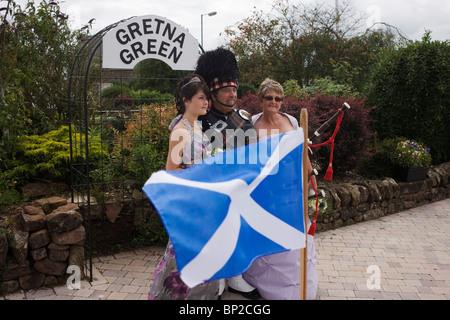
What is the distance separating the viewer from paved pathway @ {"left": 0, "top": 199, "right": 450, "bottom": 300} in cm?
381

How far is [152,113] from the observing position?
18.3 ft

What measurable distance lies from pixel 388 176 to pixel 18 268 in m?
5.90

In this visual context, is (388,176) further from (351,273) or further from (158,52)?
(158,52)

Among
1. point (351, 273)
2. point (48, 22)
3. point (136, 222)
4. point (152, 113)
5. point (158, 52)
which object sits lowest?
point (351, 273)

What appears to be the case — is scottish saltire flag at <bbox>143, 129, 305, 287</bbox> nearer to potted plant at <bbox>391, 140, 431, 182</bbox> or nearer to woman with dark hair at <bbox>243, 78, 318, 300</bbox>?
woman with dark hair at <bbox>243, 78, 318, 300</bbox>

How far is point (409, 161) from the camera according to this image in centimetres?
696

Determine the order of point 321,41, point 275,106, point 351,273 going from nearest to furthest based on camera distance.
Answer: point 275,106, point 351,273, point 321,41

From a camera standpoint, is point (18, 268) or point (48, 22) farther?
point (48, 22)

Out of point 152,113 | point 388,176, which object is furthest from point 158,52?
point 388,176

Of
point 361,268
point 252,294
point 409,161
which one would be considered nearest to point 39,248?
point 252,294

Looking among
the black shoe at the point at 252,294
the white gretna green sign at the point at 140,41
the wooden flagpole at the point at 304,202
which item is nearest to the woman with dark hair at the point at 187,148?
the black shoe at the point at 252,294

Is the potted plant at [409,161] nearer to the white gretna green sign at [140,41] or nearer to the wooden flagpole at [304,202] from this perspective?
the white gretna green sign at [140,41]

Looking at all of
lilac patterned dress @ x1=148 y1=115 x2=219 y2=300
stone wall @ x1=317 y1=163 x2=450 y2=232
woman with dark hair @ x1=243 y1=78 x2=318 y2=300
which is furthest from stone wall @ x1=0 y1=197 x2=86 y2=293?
stone wall @ x1=317 y1=163 x2=450 y2=232

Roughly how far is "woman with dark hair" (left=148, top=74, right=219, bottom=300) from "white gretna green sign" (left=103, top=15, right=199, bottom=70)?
2.95 ft
